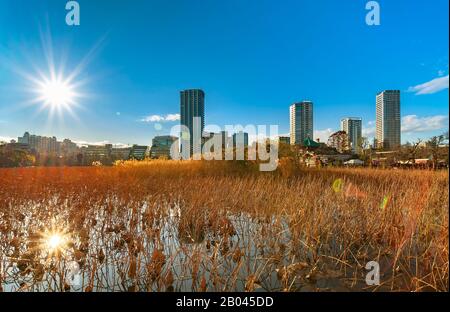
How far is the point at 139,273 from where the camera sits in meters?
2.38

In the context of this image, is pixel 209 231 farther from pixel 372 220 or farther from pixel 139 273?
pixel 372 220

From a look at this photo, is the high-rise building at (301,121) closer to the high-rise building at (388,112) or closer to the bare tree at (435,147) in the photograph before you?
the high-rise building at (388,112)

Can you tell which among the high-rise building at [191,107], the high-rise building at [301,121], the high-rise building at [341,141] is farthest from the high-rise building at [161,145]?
the high-rise building at [341,141]

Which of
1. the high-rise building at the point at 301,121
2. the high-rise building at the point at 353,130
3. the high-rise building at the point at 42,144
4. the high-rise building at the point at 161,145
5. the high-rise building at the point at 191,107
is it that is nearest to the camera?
the high-rise building at the point at 191,107

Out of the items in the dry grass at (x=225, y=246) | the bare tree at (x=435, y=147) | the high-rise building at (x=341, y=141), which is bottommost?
the dry grass at (x=225, y=246)

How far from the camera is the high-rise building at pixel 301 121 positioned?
18312mm

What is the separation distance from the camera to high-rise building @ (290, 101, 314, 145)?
60.1ft

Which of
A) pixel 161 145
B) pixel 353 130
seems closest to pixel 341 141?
pixel 353 130

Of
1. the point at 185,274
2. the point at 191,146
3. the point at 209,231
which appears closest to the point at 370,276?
the point at 185,274

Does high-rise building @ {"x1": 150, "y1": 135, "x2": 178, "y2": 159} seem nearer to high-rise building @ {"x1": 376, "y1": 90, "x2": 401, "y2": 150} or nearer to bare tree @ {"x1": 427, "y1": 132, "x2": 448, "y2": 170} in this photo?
high-rise building @ {"x1": 376, "y1": 90, "x2": 401, "y2": 150}

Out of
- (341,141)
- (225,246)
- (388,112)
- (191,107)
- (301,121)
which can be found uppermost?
(301,121)

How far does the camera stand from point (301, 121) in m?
19.8

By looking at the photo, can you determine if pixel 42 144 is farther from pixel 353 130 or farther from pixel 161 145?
pixel 353 130

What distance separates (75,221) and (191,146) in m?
10.6
